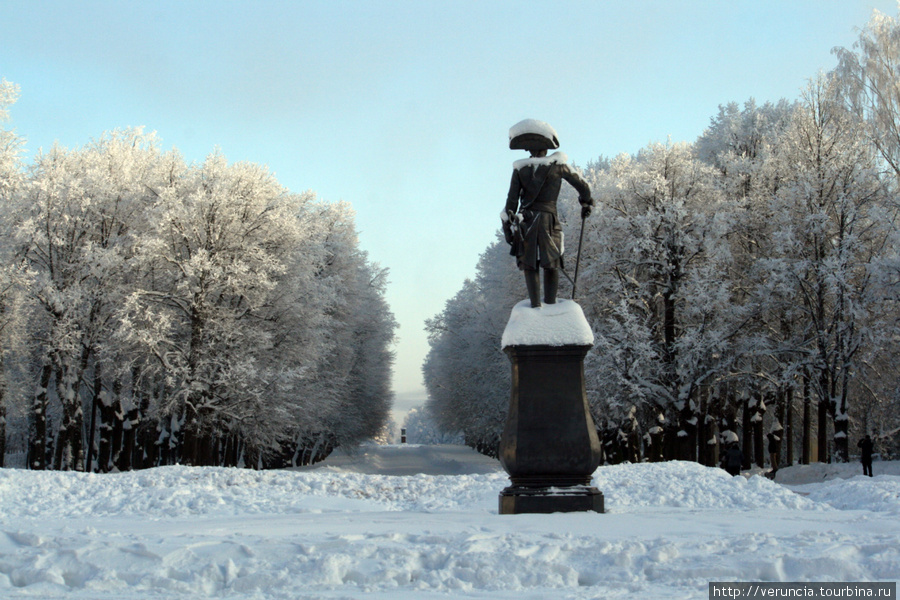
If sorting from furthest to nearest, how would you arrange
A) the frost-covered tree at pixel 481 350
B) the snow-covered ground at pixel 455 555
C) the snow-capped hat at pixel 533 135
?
the frost-covered tree at pixel 481 350 < the snow-capped hat at pixel 533 135 < the snow-covered ground at pixel 455 555

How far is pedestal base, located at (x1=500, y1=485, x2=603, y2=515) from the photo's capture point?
27.1ft

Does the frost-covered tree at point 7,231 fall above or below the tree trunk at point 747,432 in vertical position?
above

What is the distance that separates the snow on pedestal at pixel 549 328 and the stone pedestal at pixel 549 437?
0.06 metres

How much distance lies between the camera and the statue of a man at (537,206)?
31.1ft

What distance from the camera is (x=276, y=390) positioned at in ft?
74.9

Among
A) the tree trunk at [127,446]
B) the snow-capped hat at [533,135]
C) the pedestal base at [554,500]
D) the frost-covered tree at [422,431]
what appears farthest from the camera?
the frost-covered tree at [422,431]

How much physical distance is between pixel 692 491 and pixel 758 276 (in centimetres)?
Result: 1510

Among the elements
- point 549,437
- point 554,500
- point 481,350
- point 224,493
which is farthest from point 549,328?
point 481,350

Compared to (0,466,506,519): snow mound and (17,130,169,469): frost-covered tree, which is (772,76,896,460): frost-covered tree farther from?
(17,130,169,469): frost-covered tree

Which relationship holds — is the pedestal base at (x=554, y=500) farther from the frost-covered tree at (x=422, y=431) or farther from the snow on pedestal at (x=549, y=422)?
the frost-covered tree at (x=422, y=431)

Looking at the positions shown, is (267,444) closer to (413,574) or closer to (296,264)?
(296,264)

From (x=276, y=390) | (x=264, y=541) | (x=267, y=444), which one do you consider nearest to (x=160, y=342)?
(x=276, y=390)

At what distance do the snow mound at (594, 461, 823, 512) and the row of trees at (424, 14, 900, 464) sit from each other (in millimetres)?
9492

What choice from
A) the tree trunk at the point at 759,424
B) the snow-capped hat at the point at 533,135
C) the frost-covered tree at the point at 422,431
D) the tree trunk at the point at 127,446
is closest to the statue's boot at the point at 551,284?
the snow-capped hat at the point at 533,135
